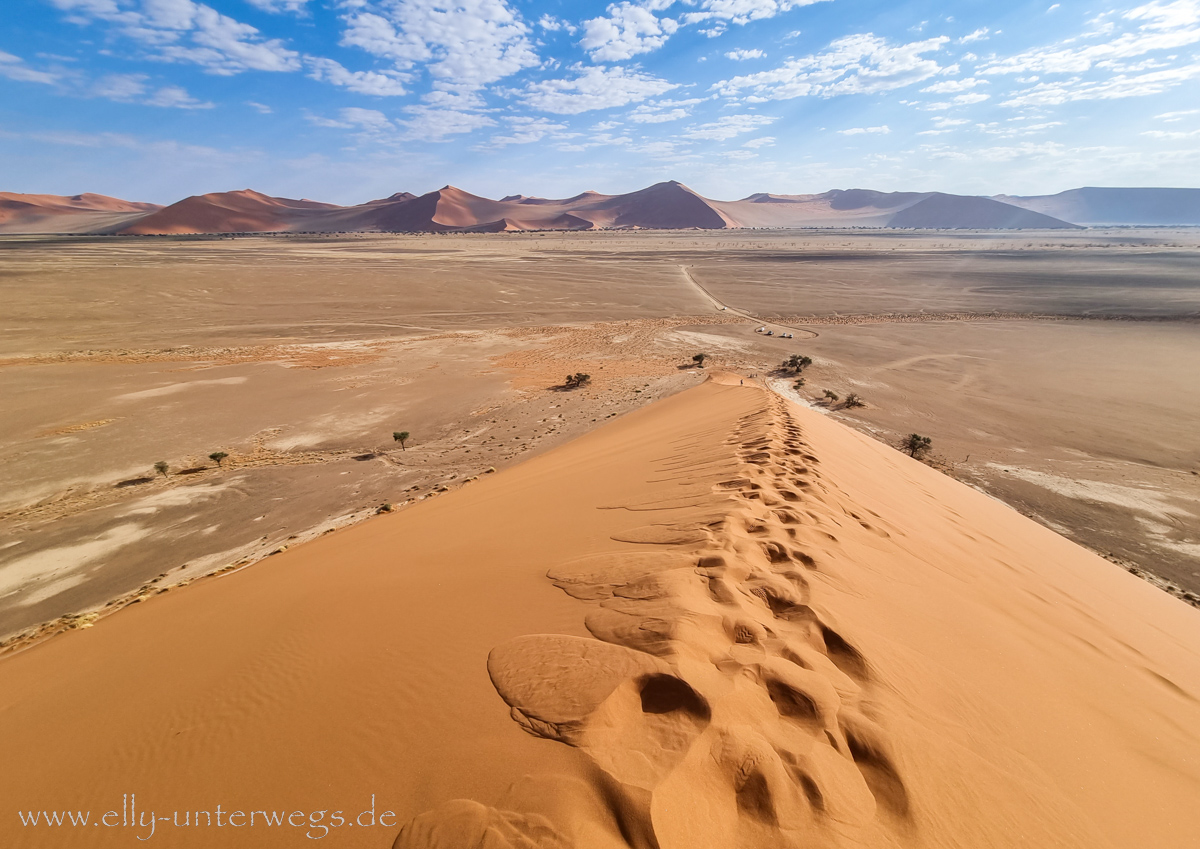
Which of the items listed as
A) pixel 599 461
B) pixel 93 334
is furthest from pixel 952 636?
pixel 93 334

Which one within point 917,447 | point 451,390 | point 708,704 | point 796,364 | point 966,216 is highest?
point 966,216

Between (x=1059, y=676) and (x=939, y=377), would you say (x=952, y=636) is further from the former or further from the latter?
(x=939, y=377)

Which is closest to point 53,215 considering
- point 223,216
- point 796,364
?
point 223,216

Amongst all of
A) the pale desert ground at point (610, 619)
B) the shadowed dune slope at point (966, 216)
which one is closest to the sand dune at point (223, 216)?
the pale desert ground at point (610, 619)

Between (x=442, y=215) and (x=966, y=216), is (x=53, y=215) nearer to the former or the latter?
(x=442, y=215)

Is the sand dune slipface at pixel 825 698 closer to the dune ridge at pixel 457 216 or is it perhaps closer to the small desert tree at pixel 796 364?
the small desert tree at pixel 796 364

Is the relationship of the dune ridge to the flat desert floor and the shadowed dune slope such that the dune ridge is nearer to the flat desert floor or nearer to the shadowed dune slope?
the shadowed dune slope

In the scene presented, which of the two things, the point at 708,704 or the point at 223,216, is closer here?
the point at 708,704
